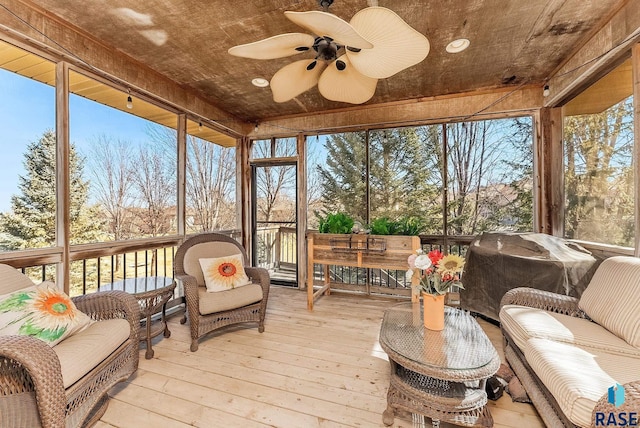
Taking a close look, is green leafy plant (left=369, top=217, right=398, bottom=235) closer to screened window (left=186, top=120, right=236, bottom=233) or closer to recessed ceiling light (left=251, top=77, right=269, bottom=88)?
recessed ceiling light (left=251, top=77, right=269, bottom=88)

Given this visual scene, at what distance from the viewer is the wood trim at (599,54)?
82.4 inches

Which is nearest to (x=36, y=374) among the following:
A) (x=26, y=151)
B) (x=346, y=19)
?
(x=26, y=151)

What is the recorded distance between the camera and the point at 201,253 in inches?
121

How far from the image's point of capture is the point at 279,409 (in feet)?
5.79

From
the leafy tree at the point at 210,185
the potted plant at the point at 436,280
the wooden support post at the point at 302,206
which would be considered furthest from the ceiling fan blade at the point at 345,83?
the leafy tree at the point at 210,185

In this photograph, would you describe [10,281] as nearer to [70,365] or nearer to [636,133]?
[70,365]

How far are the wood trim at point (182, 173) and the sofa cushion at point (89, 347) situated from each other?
5.91 ft

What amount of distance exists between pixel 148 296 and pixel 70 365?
92 cm

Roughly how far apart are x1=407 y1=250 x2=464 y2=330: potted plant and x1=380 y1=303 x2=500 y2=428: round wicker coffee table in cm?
9

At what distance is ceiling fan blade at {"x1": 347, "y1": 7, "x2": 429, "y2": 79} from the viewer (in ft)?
4.56

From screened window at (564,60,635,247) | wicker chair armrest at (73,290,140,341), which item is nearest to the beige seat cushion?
wicker chair armrest at (73,290,140,341)

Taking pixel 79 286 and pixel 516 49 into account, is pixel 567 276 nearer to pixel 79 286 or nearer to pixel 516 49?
pixel 516 49

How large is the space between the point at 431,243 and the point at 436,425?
8.66ft

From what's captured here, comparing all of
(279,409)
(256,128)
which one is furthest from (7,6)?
(279,409)
